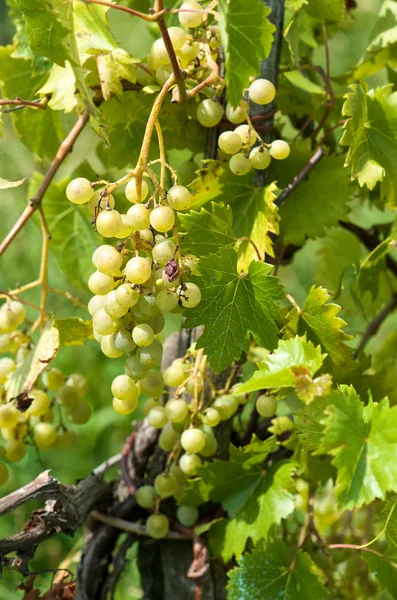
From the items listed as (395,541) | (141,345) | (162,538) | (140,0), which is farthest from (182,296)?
(140,0)

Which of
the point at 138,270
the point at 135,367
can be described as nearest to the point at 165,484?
the point at 135,367

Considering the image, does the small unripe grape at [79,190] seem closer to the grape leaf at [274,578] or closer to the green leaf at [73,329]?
the green leaf at [73,329]

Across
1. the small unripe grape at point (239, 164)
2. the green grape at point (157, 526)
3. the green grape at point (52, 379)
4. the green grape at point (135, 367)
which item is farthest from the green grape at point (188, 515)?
the small unripe grape at point (239, 164)

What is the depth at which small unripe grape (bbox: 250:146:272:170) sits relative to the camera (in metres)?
0.73

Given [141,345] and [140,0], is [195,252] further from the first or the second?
[140,0]

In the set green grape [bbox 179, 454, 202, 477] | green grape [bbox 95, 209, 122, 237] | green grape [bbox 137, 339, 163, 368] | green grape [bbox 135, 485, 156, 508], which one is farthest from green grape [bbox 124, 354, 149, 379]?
green grape [bbox 135, 485, 156, 508]

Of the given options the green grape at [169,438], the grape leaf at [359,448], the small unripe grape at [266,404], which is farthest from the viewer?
the green grape at [169,438]

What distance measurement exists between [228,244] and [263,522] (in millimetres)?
353

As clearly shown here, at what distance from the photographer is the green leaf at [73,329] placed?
82 cm

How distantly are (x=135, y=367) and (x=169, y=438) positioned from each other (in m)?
0.26

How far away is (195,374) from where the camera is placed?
78 centimetres

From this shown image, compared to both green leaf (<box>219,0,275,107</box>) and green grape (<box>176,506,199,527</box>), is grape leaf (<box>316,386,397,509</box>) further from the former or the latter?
green grape (<box>176,506,199,527</box>)

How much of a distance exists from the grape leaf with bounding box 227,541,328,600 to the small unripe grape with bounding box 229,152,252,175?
445 mm

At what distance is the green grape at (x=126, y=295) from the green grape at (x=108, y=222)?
0.05 meters
